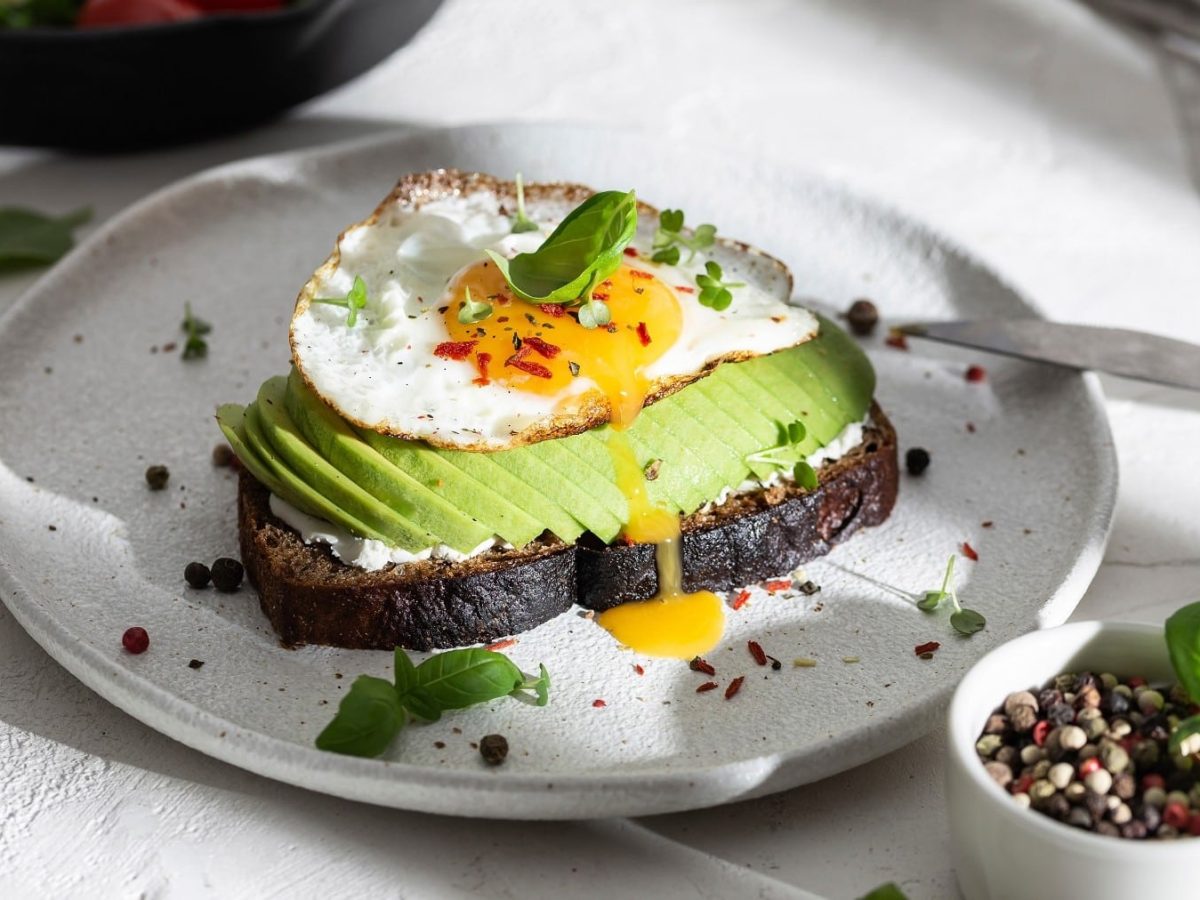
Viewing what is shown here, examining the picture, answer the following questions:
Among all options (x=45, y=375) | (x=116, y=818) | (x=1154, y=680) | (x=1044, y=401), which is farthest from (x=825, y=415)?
(x=45, y=375)

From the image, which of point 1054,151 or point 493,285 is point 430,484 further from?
point 1054,151

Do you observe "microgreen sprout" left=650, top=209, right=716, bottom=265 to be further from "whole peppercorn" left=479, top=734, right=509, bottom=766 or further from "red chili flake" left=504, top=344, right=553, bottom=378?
"whole peppercorn" left=479, top=734, right=509, bottom=766

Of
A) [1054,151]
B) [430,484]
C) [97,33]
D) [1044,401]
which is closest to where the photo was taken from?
[430,484]

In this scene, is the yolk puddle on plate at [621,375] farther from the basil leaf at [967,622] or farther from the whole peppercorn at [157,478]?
the whole peppercorn at [157,478]

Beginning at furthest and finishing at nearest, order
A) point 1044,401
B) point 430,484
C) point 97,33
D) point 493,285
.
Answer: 1. point 97,33
2. point 1044,401
3. point 493,285
4. point 430,484

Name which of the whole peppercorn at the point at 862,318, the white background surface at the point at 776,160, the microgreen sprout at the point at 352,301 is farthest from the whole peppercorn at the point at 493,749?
the whole peppercorn at the point at 862,318

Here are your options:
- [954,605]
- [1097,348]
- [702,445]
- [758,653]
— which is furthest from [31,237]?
[1097,348]
